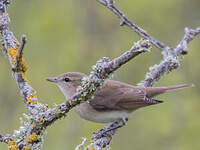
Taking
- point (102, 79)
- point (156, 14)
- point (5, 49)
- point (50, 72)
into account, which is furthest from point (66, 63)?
point (102, 79)

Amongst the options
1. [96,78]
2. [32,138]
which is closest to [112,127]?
[32,138]

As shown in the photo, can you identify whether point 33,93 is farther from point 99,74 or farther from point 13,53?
point 99,74

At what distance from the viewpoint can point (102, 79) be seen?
2.76m

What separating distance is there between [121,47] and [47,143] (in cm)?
220

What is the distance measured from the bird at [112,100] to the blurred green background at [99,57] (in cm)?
153

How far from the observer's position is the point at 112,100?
494 centimetres

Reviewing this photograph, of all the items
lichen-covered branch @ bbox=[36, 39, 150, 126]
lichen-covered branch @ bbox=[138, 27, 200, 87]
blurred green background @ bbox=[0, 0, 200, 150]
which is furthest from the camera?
blurred green background @ bbox=[0, 0, 200, 150]

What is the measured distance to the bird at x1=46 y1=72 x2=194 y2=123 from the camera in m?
4.81

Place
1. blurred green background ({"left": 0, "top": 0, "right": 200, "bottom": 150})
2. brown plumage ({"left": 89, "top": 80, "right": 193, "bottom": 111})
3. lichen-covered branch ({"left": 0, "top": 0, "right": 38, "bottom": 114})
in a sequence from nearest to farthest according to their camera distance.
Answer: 1. lichen-covered branch ({"left": 0, "top": 0, "right": 38, "bottom": 114})
2. brown plumage ({"left": 89, "top": 80, "right": 193, "bottom": 111})
3. blurred green background ({"left": 0, "top": 0, "right": 200, "bottom": 150})

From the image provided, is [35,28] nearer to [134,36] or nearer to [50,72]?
[50,72]

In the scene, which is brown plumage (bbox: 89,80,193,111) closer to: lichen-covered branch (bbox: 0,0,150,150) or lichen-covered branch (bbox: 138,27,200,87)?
lichen-covered branch (bbox: 138,27,200,87)

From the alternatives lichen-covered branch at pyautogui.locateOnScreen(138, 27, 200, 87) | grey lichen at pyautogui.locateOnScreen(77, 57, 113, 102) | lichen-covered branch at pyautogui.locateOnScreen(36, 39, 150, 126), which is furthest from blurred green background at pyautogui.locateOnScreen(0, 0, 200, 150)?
grey lichen at pyautogui.locateOnScreen(77, 57, 113, 102)

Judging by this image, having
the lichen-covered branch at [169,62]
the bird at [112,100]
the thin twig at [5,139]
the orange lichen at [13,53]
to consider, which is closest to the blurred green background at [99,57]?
the lichen-covered branch at [169,62]

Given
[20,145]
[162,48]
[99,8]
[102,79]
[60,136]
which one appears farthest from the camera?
[99,8]
